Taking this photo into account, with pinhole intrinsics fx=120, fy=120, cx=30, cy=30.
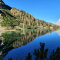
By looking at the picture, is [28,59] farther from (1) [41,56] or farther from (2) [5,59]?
(2) [5,59]

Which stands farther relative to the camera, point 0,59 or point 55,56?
point 0,59

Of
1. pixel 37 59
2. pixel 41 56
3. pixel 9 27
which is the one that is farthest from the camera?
pixel 9 27

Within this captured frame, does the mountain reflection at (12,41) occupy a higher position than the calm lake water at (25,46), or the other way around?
the calm lake water at (25,46)

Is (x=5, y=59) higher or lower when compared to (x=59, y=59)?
lower

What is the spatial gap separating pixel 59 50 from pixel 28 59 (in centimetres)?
587

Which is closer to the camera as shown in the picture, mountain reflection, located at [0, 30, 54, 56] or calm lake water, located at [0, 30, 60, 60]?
calm lake water, located at [0, 30, 60, 60]

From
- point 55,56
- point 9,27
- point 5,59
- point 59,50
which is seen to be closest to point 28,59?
point 55,56

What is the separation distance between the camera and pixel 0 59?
32.6 meters

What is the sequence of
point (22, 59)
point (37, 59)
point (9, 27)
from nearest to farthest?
point (37, 59)
point (22, 59)
point (9, 27)

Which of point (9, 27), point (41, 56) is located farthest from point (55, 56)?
point (9, 27)

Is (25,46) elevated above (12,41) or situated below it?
above

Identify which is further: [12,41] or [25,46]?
[12,41]

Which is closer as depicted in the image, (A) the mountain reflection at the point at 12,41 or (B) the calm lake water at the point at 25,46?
(B) the calm lake water at the point at 25,46

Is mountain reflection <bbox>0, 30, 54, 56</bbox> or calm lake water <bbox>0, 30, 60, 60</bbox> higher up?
calm lake water <bbox>0, 30, 60, 60</bbox>
